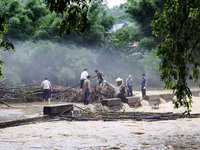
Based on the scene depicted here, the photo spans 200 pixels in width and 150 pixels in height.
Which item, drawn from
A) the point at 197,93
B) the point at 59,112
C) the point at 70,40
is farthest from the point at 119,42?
the point at 59,112

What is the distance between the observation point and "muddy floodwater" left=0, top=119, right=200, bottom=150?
18.1 ft

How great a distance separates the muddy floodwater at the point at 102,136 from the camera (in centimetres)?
551

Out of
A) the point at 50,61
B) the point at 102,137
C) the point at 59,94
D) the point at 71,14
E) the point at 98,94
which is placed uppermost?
the point at 50,61

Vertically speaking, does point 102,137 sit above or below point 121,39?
below

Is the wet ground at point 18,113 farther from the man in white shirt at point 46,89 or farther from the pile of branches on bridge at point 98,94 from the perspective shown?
the man in white shirt at point 46,89

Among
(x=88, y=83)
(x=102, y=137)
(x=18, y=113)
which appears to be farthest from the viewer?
(x=88, y=83)

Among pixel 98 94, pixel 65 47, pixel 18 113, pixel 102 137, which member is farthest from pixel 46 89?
pixel 65 47

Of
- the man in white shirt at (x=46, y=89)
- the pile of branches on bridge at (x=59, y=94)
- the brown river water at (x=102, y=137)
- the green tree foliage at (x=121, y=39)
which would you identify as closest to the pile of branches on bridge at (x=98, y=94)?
the pile of branches on bridge at (x=59, y=94)

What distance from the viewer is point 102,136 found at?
6625mm

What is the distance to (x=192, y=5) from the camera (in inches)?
248

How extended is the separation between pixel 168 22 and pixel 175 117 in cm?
450

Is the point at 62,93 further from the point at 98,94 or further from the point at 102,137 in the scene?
the point at 102,137

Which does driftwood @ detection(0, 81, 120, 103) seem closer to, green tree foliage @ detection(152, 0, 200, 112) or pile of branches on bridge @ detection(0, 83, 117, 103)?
pile of branches on bridge @ detection(0, 83, 117, 103)

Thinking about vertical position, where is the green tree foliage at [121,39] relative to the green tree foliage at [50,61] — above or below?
above
